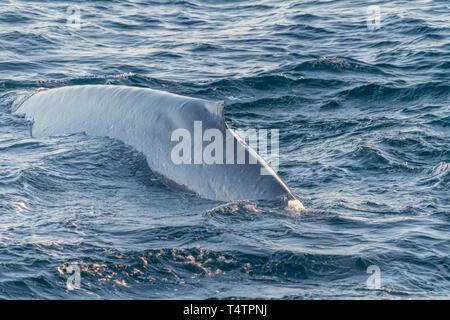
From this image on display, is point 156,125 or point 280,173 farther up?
point 156,125

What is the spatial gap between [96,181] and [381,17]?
15866 millimetres

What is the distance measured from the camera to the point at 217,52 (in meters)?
20.6

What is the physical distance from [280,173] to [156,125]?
2109mm

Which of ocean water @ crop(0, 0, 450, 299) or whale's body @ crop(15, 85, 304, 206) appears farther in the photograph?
whale's body @ crop(15, 85, 304, 206)

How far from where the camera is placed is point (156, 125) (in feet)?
34.1

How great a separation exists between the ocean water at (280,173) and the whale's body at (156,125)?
0.69 ft

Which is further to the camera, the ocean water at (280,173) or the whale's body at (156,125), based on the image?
the whale's body at (156,125)

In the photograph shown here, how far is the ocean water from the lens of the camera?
7293 mm

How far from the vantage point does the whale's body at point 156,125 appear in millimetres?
8945

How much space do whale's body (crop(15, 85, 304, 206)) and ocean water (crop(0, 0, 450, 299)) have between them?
0.21 m

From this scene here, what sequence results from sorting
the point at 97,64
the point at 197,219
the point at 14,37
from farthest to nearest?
1. the point at 14,37
2. the point at 97,64
3. the point at 197,219

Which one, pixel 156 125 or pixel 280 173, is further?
pixel 280 173
